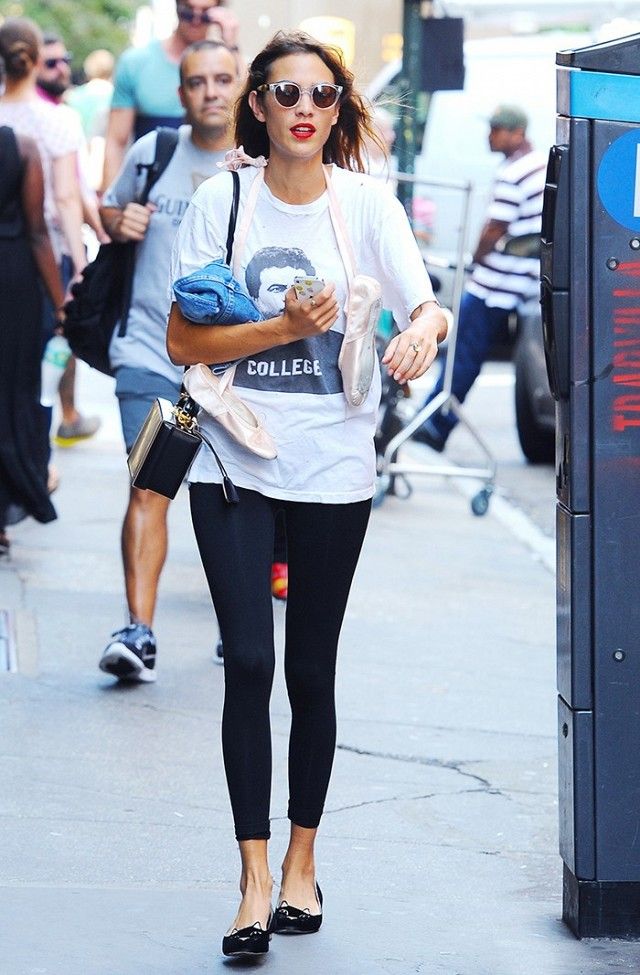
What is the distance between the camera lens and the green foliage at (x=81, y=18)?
46.0 m

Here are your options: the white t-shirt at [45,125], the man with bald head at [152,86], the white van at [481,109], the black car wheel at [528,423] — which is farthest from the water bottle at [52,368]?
the white van at [481,109]

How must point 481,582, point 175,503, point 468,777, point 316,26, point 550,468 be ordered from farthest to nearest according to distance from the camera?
point 316,26 → point 550,468 → point 175,503 → point 481,582 → point 468,777

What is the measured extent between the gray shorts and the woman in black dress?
54.3 inches

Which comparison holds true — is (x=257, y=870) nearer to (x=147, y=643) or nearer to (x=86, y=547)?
(x=147, y=643)

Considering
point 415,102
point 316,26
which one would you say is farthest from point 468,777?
point 316,26

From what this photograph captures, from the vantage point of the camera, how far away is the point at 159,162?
6438 millimetres

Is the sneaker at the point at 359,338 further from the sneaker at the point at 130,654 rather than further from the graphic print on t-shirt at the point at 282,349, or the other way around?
the sneaker at the point at 130,654

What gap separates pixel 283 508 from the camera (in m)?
4.09

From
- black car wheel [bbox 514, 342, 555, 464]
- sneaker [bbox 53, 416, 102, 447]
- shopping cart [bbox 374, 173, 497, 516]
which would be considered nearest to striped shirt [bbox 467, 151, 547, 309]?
shopping cart [bbox 374, 173, 497, 516]

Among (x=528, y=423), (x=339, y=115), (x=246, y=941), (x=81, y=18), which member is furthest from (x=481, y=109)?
(x=81, y=18)

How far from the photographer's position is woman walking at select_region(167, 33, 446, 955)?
13.1 feet

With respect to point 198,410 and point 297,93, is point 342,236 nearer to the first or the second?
point 297,93

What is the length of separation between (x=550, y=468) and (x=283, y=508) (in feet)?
26.9

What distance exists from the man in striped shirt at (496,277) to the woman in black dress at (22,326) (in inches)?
129
